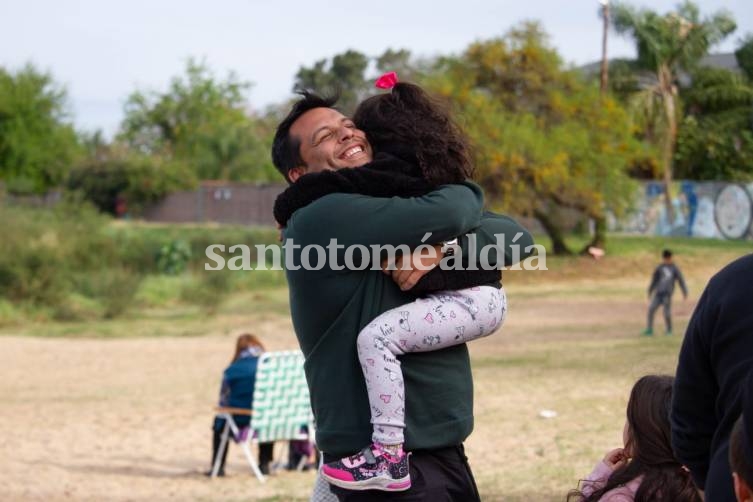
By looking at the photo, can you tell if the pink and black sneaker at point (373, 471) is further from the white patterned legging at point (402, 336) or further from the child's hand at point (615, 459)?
the child's hand at point (615, 459)

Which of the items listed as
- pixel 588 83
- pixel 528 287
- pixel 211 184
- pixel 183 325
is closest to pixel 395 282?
pixel 183 325

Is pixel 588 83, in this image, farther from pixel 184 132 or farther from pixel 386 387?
pixel 184 132

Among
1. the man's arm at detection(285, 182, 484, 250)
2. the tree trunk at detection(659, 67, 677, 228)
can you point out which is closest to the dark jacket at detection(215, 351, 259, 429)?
the man's arm at detection(285, 182, 484, 250)

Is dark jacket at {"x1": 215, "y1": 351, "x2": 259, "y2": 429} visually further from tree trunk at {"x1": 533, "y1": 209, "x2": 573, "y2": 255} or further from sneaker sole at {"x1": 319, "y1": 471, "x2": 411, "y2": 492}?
tree trunk at {"x1": 533, "y1": 209, "x2": 573, "y2": 255}

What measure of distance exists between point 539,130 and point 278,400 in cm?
2409

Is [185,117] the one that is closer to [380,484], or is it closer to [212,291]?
[212,291]

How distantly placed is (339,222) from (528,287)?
92.6 ft

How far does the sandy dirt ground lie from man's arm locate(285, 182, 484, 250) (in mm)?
2049

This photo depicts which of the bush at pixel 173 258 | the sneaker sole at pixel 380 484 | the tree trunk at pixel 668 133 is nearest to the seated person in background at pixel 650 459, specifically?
the sneaker sole at pixel 380 484

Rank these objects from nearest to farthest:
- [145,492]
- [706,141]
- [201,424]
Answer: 1. [145,492]
2. [201,424]
3. [706,141]

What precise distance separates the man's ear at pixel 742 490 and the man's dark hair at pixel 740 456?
11 millimetres

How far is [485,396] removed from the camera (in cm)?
1349

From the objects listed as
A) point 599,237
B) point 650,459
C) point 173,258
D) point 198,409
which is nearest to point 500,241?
point 650,459

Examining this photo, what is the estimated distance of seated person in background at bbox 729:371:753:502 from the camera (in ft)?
6.81
